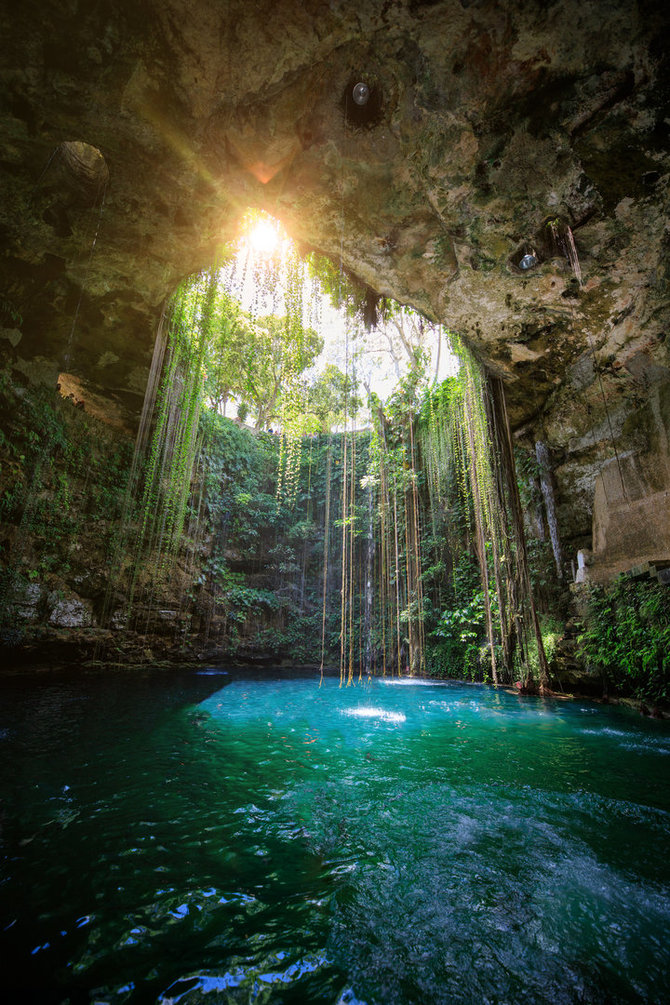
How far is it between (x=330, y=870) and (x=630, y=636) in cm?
557

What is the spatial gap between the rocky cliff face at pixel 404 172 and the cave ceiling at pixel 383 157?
2 centimetres

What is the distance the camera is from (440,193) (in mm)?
5070

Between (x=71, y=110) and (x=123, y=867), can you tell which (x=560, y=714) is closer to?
(x=123, y=867)

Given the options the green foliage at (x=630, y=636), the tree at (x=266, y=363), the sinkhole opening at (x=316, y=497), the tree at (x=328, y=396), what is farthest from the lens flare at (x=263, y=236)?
the tree at (x=328, y=396)

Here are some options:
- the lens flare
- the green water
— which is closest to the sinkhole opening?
the lens flare

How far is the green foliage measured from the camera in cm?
510

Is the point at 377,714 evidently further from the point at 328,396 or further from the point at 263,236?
the point at 328,396

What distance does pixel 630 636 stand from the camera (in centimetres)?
552

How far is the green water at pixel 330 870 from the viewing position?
1277 millimetres

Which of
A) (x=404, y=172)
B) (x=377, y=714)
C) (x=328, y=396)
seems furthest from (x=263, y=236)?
(x=328, y=396)

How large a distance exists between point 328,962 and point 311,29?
7013 mm

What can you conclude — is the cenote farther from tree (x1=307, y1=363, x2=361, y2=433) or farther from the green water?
tree (x1=307, y1=363, x2=361, y2=433)

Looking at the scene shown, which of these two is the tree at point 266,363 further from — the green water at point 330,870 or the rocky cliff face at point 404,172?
the green water at point 330,870

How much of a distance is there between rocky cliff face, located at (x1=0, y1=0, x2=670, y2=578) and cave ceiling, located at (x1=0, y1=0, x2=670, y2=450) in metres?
0.02
